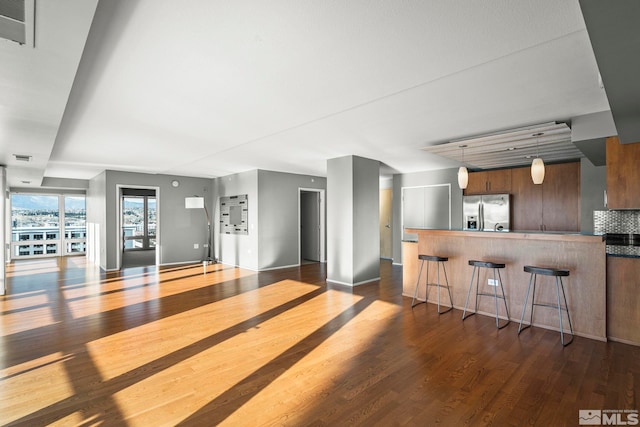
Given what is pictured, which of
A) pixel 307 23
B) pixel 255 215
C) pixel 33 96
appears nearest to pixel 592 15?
pixel 307 23

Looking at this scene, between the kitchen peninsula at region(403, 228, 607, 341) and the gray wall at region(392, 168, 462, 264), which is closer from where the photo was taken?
the kitchen peninsula at region(403, 228, 607, 341)

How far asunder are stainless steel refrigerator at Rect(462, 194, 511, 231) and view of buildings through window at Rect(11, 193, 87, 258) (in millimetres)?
12297

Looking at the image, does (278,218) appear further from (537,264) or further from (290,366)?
(537,264)

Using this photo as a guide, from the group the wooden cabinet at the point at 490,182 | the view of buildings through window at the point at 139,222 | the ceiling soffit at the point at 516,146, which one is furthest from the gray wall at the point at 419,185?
the view of buildings through window at the point at 139,222

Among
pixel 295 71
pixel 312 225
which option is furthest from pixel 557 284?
pixel 312 225

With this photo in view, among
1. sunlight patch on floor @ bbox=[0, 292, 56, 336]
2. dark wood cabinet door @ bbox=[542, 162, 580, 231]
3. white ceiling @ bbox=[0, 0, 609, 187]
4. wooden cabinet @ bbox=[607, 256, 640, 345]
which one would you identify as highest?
white ceiling @ bbox=[0, 0, 609, 187]

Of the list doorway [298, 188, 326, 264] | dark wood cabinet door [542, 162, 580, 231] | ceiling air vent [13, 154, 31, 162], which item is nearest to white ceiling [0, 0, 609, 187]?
ceiling air vent [13, 154, 31, 162]

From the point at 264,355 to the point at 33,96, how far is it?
3072 millimetres

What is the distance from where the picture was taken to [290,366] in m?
2.88

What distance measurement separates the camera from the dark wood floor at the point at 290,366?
2211 millimetres

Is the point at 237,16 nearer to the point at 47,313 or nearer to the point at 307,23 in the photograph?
the point at 307,23

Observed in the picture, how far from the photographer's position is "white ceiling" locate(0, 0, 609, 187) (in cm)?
188

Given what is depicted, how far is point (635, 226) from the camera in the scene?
5145 mm

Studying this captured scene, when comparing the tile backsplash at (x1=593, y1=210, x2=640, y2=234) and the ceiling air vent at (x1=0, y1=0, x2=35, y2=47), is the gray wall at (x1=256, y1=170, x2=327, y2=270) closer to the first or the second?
the ceiling air vent at (x1=0, y1=0, x2=35, y2=47)
